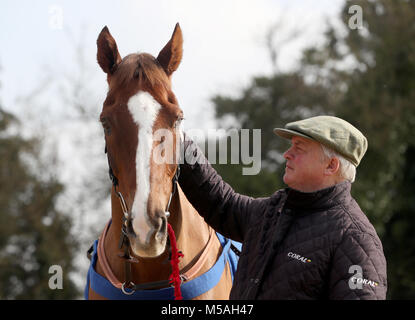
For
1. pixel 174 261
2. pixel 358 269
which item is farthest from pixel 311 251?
pixel 174 261

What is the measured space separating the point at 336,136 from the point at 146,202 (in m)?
1.10

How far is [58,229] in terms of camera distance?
1978 cm

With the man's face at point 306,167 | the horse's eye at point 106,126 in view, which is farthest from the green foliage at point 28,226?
the man's face at point 306,167

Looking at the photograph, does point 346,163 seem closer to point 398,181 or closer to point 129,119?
point 129,119

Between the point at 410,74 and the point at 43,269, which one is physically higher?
the point at 410,74

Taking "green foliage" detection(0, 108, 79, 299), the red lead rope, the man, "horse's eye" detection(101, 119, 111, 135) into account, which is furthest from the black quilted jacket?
"green foliage" detection(0, 108, 79, 299)

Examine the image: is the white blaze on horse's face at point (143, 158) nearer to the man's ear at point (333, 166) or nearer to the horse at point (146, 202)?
the horse at point (146, 202)

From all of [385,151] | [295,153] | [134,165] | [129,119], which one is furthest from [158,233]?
[385,151]

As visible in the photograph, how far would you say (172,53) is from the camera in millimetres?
3602

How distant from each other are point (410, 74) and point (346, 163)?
17.9m

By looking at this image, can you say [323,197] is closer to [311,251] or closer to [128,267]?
[311,251]

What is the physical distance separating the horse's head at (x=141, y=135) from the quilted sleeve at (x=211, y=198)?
12.3 inches

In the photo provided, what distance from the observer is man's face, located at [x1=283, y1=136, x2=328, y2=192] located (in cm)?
293

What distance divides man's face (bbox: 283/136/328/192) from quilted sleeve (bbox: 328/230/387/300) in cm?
39
